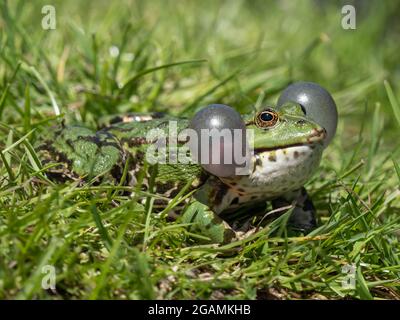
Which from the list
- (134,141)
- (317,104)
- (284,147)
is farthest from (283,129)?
(134,141)

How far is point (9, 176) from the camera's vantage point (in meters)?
2.60

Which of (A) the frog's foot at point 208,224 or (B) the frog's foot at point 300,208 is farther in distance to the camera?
(B) the frog's foot at point 300,208

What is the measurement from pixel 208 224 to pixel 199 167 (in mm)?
337

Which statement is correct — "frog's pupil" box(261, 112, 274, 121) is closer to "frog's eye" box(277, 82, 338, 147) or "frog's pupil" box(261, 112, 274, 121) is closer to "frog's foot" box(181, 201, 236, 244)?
"frog's eye" box(277, 82, 338, 147)

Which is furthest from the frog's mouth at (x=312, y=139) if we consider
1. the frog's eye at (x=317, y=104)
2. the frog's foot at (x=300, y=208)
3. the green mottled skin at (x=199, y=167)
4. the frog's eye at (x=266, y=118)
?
the frog's foot at (x=300, y=208)

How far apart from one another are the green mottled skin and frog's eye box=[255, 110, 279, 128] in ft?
0.06

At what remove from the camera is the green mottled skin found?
8.50ft

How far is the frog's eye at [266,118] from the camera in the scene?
2.66 meters

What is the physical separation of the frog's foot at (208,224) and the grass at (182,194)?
0.28 ft

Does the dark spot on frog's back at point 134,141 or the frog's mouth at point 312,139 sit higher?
the dark spot on frog's back at point 134,141

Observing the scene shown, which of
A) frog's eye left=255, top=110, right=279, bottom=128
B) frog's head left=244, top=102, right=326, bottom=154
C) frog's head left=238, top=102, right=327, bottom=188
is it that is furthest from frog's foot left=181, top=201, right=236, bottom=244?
frog's eye left=255, top=110, right=279, bottom=128

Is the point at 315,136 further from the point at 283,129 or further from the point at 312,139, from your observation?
the point at 283,129

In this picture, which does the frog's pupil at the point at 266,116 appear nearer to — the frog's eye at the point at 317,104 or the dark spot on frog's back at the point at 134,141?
the frog's eye at the point at 317,104

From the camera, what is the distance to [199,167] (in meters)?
2.83
